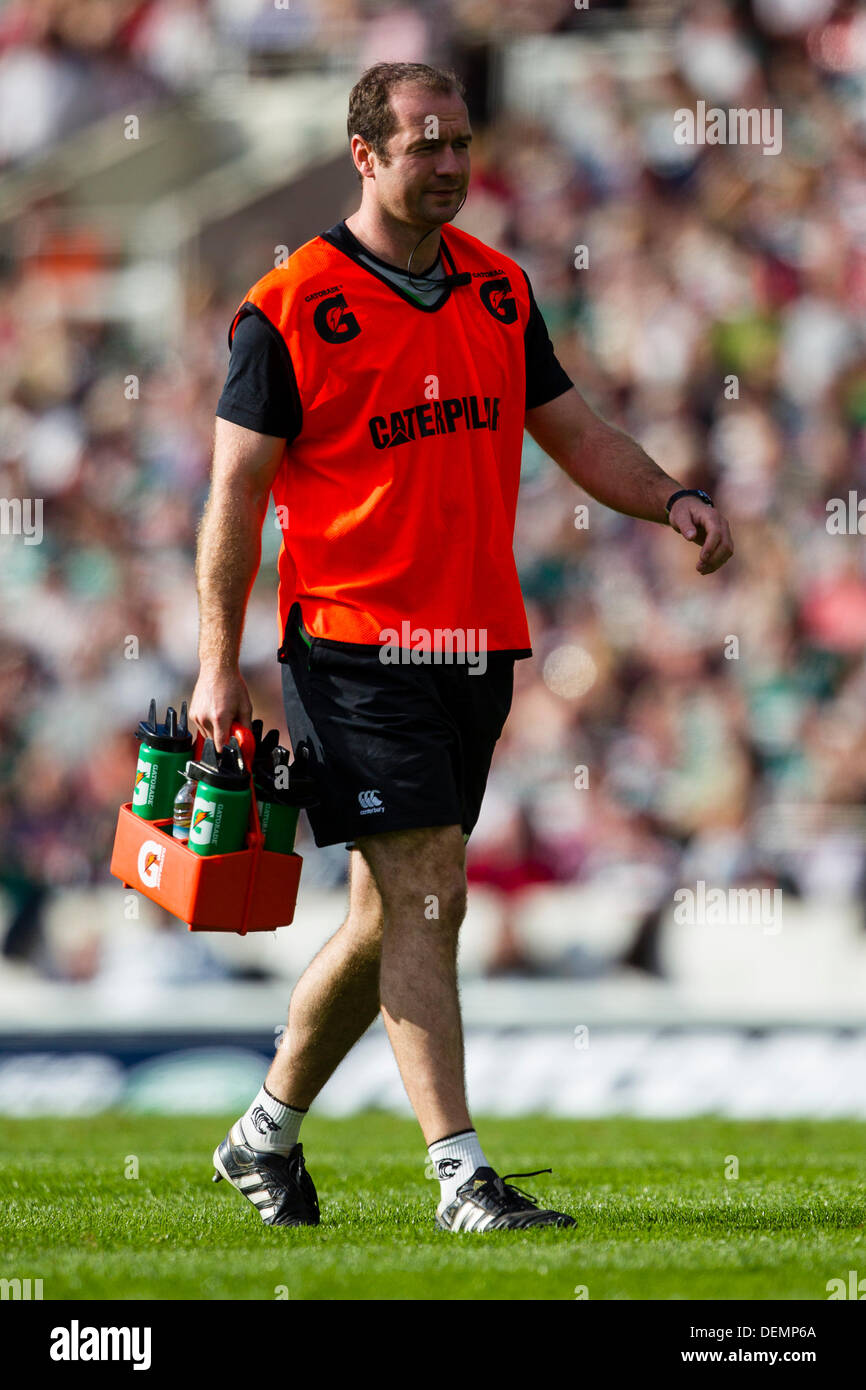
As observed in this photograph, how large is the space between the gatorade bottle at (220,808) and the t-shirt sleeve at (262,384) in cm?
71

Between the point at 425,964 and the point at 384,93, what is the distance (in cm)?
193

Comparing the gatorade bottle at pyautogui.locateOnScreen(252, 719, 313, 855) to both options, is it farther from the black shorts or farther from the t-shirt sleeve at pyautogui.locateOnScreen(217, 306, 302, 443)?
the t-shirt sleeve at pyautogui.locateOnScreen(217, 306, 302, 443)

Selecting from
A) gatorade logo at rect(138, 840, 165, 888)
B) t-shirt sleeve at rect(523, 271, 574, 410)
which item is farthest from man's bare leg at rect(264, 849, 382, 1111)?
t-shirt sleeve at rect(523, 271, 574, 410)

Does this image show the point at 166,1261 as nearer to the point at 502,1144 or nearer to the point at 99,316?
the point at 502,1144

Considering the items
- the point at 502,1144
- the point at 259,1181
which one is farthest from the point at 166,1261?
the point at 502,1144

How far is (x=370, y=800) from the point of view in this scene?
4188mm

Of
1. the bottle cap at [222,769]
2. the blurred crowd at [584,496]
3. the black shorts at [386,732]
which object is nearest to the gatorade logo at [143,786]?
the bottle cap at [222,769]

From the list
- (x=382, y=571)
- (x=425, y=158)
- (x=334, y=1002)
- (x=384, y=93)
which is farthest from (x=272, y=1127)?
(x=384, y=93)

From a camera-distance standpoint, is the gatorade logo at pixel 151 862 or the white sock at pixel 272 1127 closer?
the gatorade logo at pixel 151 862

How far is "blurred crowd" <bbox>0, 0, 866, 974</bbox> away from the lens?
34.1 ft

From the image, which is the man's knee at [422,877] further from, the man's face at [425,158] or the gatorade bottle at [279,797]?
the man's face at [425,158]

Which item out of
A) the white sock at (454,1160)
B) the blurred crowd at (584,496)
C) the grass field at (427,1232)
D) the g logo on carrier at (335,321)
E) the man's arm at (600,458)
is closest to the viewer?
the grass field at (427,1232)

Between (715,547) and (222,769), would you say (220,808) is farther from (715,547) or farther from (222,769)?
(715,547)

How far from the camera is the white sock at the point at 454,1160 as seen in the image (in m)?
4.03
